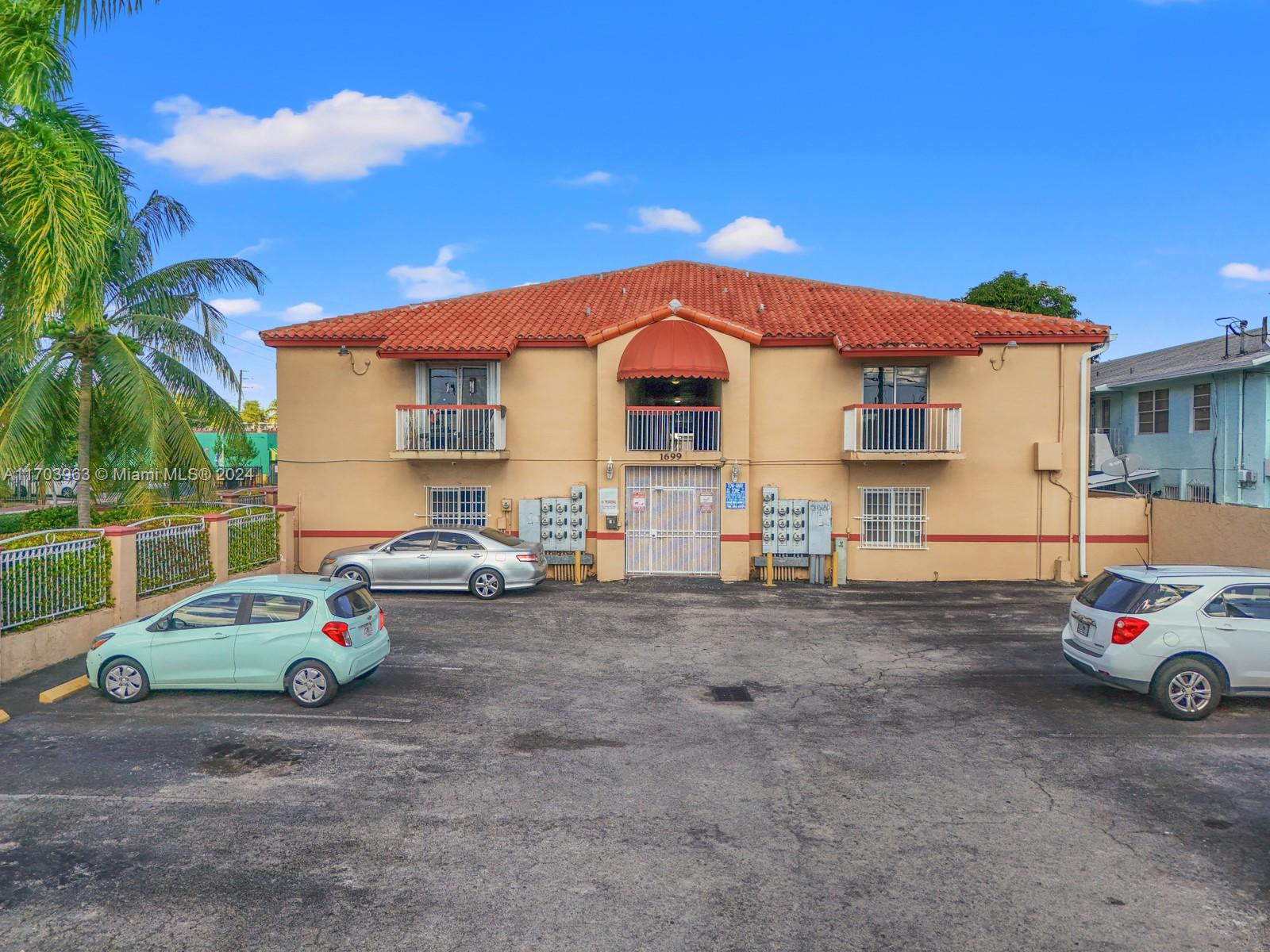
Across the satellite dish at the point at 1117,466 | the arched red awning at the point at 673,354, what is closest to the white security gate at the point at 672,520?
the arched red awning at the point at 673,354

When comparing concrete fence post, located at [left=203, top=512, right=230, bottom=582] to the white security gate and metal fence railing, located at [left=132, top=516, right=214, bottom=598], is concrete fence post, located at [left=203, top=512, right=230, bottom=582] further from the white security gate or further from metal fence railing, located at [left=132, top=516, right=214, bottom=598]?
the white security gate

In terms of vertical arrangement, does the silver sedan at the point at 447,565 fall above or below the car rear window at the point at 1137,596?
below

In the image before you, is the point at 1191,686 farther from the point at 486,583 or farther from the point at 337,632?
the point at 486,583

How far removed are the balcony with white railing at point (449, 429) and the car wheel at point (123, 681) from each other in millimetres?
9593

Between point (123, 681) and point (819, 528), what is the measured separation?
13724mm

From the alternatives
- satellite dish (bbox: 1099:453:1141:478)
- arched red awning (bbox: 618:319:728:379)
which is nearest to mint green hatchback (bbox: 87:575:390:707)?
arched red awning (bbox: 618:319:728:379)

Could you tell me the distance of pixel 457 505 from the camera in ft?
66.1

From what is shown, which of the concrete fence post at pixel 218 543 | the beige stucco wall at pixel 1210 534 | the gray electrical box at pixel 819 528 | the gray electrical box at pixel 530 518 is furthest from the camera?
the gray electrical box at pixel 530 518

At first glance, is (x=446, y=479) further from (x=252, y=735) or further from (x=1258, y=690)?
(x=1258, y=690)

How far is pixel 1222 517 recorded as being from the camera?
1653cm

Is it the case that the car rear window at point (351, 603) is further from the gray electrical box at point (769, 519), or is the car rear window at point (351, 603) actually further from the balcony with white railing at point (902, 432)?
the balcony with white railing at point (902, 432)

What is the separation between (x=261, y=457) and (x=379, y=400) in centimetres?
2920

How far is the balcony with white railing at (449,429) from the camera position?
1922cm

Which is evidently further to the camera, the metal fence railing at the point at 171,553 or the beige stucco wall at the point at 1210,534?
the beige stucco wall at the point at 1210,534
